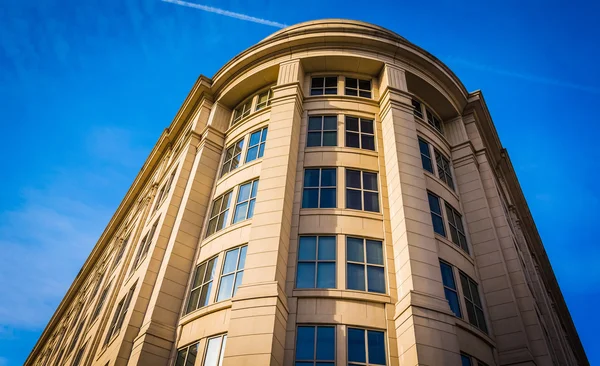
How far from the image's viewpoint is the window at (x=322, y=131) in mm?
21770

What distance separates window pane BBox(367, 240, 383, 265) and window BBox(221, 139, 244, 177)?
8539 millimetres

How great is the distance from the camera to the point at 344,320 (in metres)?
15.5

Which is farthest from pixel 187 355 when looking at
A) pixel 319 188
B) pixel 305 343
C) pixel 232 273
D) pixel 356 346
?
pixel 319 188

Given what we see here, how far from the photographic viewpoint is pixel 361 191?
64.6ft

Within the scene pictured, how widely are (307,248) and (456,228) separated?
7.72m

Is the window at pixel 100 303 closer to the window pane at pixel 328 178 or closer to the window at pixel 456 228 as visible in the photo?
the window pane at pixel 328 178

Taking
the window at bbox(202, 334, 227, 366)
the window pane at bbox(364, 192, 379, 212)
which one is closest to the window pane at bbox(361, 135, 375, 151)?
the window pane at bbox(364, 192, 379, 212)

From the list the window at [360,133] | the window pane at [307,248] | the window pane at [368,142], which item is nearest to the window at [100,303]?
the window pane at [307,248]

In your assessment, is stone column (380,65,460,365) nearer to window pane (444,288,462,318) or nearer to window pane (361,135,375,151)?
window pane (361,135,375,151)

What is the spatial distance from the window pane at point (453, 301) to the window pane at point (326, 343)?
5062 mm

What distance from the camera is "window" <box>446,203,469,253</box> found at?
20359mm

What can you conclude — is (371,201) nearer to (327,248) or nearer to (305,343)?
(327,248)

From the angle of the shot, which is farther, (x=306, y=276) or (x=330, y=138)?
(x=330, y=138)

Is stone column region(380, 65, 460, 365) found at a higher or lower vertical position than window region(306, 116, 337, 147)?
lower
